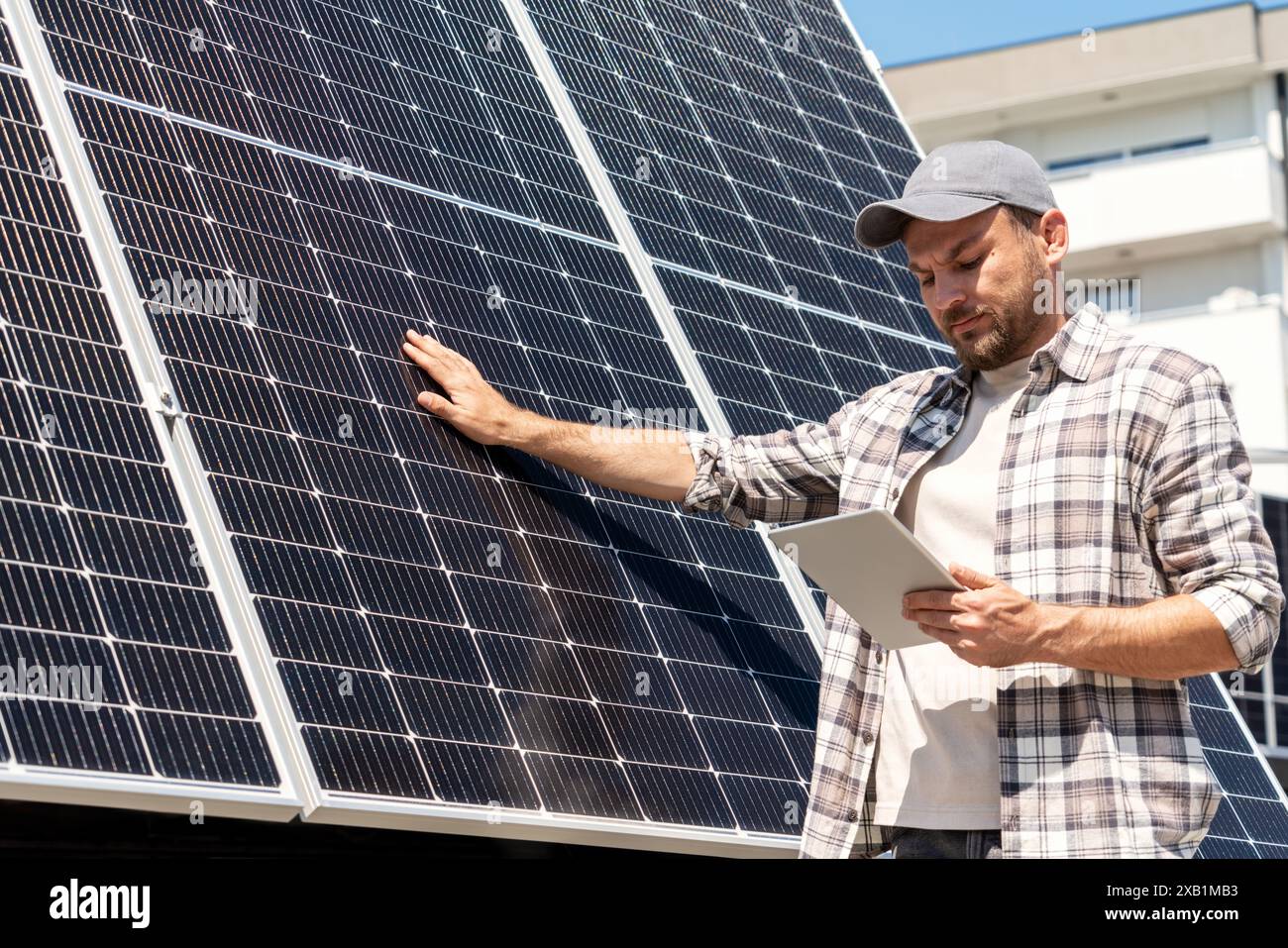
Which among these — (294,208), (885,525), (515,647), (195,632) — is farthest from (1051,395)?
(294,208)

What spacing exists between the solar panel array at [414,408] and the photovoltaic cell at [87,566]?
2 cm

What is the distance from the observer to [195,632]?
6414mm

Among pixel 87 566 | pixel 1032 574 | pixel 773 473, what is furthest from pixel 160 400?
pixel 1032 574

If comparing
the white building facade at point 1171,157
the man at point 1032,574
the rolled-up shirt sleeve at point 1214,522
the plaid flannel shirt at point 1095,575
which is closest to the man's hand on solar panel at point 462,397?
the man at point 1032,574

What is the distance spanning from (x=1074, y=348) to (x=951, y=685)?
1.25 m

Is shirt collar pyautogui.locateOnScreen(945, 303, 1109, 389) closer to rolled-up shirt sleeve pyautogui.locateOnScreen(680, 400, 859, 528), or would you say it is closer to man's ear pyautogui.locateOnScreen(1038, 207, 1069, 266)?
man's ear pyautogui.locateOnScreen(1038, 207, 1069, 266)

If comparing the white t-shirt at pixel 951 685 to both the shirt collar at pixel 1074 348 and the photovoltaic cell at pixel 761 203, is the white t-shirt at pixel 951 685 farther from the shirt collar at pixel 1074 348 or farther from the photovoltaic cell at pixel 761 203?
the photovoltaic cell at pixel 761 203

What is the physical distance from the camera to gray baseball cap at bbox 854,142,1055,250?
247 inches

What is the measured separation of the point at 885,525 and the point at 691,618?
286 centimetres

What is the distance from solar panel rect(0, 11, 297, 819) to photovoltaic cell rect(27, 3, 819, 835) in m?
0.24

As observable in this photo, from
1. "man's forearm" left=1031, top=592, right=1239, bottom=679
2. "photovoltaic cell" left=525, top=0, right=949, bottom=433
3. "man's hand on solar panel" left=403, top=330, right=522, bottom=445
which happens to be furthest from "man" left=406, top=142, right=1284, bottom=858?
"photovoltaic cell" left=525, top=0, right=949, bottom=433

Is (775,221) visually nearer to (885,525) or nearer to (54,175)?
(54,175)

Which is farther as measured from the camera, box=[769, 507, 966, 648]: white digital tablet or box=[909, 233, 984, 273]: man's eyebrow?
box=[909, 233, 984, 273]: man's eyebrow
